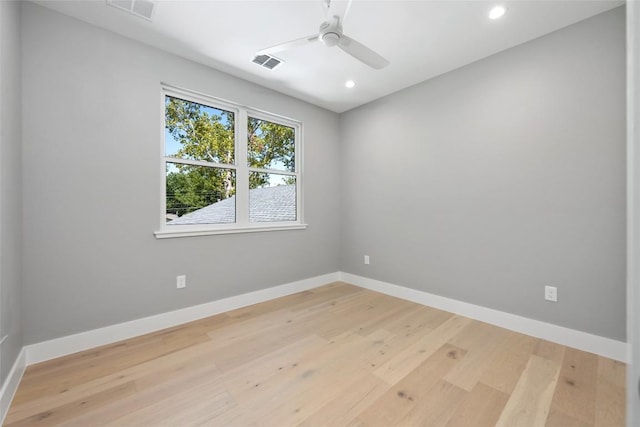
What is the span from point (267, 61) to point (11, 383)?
3.05 meters

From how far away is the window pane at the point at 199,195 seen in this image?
105 inches

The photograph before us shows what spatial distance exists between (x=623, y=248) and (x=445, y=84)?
208cm

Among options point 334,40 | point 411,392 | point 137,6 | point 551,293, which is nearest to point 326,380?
point 411,392

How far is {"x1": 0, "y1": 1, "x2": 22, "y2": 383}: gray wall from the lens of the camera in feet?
5.10

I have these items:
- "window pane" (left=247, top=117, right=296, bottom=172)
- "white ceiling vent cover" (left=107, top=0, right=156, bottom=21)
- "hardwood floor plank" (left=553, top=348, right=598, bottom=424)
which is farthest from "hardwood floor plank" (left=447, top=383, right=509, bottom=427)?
"white ceiling vent cover" (left=107, top=0, right=156, bottom=21)

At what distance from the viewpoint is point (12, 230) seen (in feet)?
5.66

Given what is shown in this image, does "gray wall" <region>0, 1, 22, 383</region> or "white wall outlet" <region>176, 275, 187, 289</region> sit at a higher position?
"gray wall" <region>0, 1, 22, 383</region>

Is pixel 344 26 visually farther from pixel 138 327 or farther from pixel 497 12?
pixel 138 327

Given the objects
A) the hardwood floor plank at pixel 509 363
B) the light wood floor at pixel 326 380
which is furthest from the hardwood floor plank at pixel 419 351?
the hardwood floor plank at pixel 509 363

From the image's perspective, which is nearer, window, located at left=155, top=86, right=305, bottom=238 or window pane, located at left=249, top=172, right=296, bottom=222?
window, located at left=155, top=86, right=305, bottom=238

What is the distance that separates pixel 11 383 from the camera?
5.37 ft

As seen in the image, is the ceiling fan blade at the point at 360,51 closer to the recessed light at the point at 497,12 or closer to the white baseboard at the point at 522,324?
the recessed light at the point at 497,12

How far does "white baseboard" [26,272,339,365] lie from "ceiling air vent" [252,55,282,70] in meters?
2.46

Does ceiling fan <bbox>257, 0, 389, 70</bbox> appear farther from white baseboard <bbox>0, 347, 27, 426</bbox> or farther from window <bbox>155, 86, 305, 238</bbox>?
white baseboard <bbox>0, 347, 27, 426</bbox>
